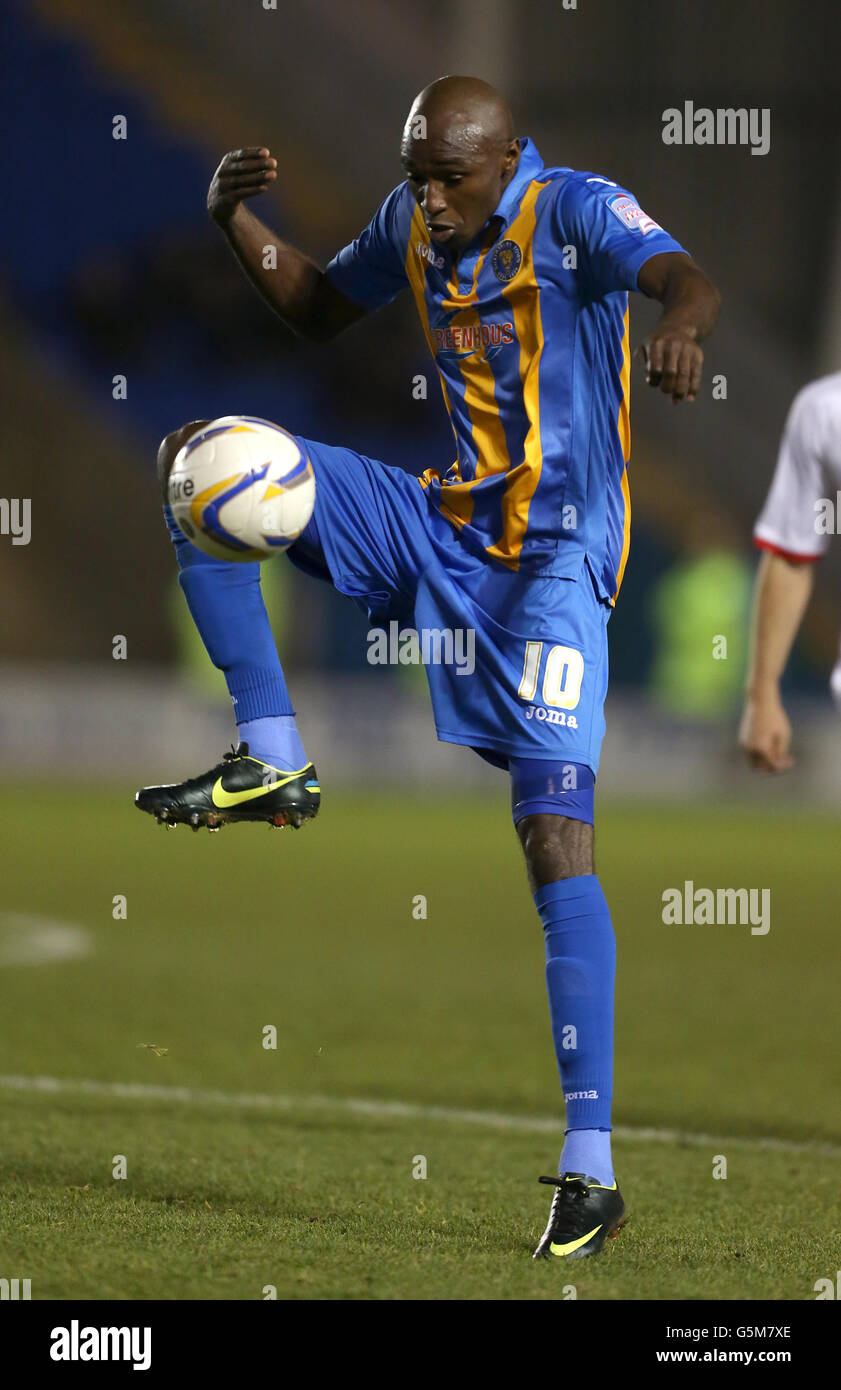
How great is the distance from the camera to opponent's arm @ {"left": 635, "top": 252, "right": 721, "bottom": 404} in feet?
10.3

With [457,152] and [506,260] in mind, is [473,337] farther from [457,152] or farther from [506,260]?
[457,152]

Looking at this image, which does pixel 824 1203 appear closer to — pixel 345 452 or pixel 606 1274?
pixel 606 1274

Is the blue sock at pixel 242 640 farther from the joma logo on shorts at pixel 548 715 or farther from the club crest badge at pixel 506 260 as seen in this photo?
the club crest badge at pixel 506 260

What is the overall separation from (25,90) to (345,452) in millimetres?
25712

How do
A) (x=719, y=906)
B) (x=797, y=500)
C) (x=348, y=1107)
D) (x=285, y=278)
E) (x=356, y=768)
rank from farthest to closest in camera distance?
1. (x=356, y=768)
2. (x=719, y=906)
3. (x=348, y=1107)
4. (x=285, y=278)
5. (x=797, y=500)

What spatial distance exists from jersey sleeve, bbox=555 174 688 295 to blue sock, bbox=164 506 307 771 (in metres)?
0.97

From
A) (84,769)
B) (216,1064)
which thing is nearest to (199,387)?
(84,769)

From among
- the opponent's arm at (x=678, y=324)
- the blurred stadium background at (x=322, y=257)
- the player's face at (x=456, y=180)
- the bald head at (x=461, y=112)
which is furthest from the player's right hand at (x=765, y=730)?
the blurred stadium background at (x=322, y=257)

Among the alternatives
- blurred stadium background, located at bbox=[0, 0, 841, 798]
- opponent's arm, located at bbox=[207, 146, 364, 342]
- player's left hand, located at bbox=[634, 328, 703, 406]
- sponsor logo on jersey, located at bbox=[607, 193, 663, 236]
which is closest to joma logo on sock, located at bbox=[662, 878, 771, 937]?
opponent's arm, located at bbox=[207, 146, 364, 342]

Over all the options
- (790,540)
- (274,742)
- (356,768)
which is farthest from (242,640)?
(356,768)

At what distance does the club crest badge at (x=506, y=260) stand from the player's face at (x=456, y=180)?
2.4 inches

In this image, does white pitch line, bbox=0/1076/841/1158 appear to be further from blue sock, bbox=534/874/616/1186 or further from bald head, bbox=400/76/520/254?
bald head, bbox=400/76/520/254

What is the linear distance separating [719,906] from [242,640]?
7571mm

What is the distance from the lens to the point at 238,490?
375cm
